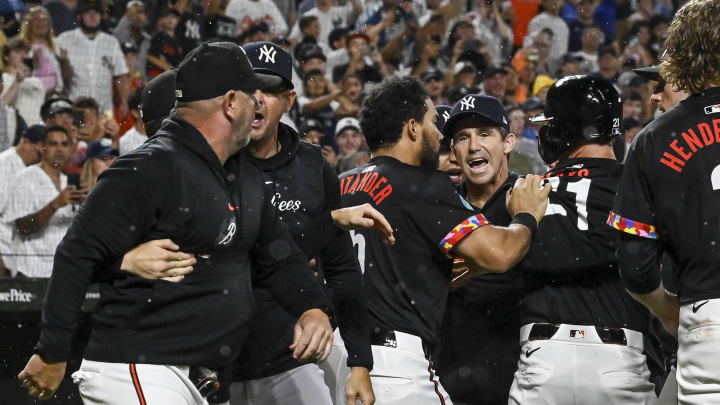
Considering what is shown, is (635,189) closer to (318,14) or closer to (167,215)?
(167,215)

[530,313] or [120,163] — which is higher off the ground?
[120,163]

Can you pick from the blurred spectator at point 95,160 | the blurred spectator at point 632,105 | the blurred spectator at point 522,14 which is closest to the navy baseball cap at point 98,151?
the blurred spectator at point 95,160

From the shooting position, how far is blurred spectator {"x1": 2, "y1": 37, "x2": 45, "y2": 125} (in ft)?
30.8

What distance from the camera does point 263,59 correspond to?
14.7 ft

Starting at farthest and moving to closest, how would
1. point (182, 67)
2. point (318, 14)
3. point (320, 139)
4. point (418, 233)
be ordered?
point (318, 14) → point (320, 139) → point (418, 233) → point (182, 67)

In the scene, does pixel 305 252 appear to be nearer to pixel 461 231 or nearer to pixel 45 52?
pixel 461 231

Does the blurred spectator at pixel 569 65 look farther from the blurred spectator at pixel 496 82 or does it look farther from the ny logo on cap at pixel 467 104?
the ny logo on cap at pixel 467 104

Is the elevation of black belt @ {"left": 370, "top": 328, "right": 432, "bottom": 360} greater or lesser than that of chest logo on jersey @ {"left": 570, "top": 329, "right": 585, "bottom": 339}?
lesser

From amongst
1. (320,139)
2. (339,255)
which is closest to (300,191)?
(339,255)

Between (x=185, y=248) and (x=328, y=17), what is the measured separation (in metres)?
9.92

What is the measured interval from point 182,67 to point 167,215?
529 millimetres

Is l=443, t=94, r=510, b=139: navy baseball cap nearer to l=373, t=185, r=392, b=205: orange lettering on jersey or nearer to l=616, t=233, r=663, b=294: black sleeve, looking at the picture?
l=373, t=185, r=392, b=205: orange lettering on jersey

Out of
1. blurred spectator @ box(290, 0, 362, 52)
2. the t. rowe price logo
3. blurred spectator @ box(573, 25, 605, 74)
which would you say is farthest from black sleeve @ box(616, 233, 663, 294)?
blurred spectator @ box(573, 25, 605, 74)

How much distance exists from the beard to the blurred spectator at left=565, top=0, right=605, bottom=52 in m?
10.3
